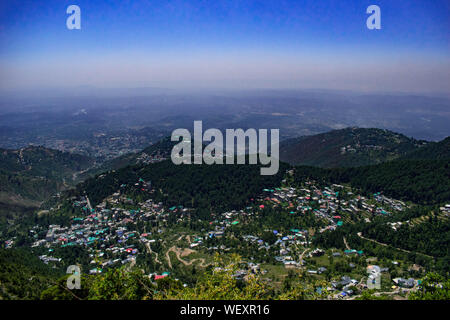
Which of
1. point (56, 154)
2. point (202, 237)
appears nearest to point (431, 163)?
point (202, 237)

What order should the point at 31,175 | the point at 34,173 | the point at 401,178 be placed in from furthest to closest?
the point at 34,173
the point at 31,175
the point at 401,178

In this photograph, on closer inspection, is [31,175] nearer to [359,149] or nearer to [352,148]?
[352,148]

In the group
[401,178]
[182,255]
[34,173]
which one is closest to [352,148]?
[401,178]

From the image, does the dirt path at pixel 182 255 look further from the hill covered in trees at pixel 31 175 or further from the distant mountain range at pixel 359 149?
the distant mountain range at pixel 359 149

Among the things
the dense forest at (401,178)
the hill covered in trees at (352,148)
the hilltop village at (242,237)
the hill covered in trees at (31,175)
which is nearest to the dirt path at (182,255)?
the hilltop village at (242,237)

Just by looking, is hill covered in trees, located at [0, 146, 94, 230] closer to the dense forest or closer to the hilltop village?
the hilltop village

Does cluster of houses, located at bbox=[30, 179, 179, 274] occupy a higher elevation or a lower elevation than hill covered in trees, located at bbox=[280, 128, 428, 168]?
lower

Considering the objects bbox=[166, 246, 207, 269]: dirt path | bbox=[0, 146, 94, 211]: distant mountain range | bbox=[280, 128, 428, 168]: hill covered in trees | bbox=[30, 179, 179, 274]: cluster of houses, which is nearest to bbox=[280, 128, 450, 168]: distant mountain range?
bbox=[280, 128, 428, 168]: hill covered in trees

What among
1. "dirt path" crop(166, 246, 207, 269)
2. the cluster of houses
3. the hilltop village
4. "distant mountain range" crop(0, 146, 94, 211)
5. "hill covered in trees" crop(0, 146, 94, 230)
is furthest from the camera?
"distant mountain range" crop(0, 146, 94, 211)

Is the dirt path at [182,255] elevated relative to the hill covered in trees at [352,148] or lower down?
lower down
